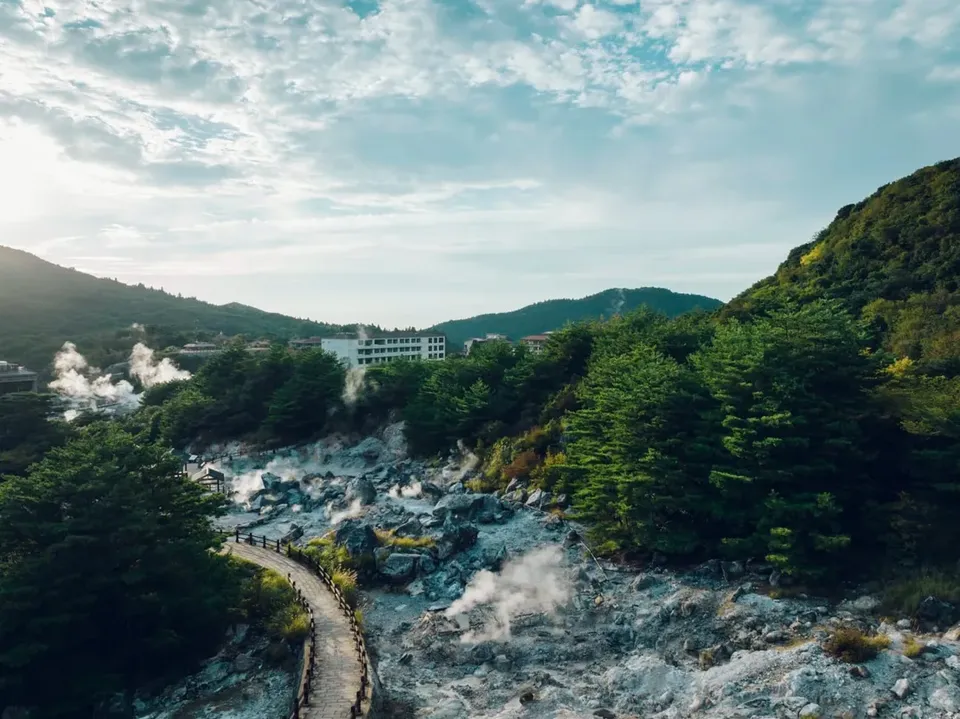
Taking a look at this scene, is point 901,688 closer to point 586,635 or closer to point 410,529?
point 586,635

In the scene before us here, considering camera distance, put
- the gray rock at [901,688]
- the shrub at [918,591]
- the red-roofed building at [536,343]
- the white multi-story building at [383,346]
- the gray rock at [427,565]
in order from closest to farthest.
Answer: the gray rock at [901,688], the shrub at [918,591], the gray rock at [427,565], the red-roofed building at [536,343], the white multi-story building at [383,346]

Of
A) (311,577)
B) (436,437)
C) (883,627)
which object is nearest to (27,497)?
(311,577)

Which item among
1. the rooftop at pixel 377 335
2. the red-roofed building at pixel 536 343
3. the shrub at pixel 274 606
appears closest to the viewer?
the shrub at pixel 274 606

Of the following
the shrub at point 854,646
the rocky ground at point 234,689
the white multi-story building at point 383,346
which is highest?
the white multi-story building at point 383,346

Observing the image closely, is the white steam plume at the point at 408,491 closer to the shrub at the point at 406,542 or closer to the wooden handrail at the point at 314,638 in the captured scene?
the shrub at the point at 406,542

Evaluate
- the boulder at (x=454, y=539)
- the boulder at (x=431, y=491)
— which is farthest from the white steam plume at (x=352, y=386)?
the boulder at (x=454, y=539)

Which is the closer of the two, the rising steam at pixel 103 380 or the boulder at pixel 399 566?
the boulder at pixel 399 566
